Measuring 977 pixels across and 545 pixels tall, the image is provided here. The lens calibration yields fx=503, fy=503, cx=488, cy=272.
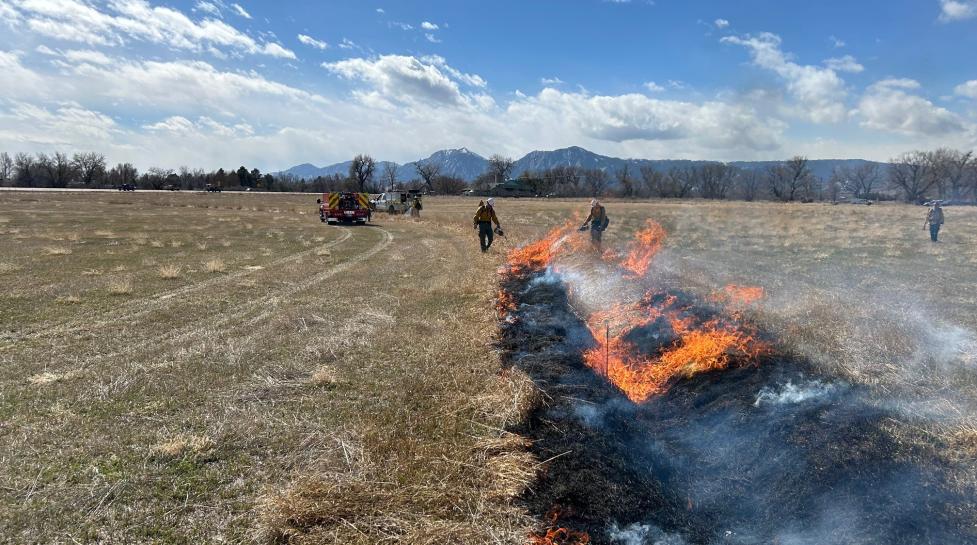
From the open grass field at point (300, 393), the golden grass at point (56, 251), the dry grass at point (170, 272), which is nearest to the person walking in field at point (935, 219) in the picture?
the open grass field at point (300, 393)

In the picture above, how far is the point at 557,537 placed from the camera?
3.64m

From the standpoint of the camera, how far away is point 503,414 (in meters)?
5.34

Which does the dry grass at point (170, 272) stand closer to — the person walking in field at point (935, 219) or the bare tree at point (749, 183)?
the person walking in field at point (935, 219)

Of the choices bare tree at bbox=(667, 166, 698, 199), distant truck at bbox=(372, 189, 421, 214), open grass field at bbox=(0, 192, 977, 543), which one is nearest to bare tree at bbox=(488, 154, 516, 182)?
bare tree at bbox=(667, 166, 698, 199)

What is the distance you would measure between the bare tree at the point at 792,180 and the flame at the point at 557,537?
134m

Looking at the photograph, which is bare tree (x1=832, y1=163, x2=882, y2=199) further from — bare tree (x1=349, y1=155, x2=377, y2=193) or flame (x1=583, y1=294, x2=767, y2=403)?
flame (x1=583, y1=294, x2=767, y2=403)

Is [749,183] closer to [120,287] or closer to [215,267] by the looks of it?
[215,267]

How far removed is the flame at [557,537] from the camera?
3555 mm

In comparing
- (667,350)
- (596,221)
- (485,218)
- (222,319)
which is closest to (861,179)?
(596,221)

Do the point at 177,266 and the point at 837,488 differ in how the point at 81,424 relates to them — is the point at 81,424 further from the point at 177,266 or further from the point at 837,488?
the point at 177,266

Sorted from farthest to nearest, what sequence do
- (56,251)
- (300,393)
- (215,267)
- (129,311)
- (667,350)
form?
1. (56,251)
2. (215,267)
3. (129,311)
4. (667,350)
5. (300,393)

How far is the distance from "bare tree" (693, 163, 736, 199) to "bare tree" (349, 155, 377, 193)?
83.6m

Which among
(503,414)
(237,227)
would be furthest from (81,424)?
→ (237,227)

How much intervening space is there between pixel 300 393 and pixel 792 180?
142 m
